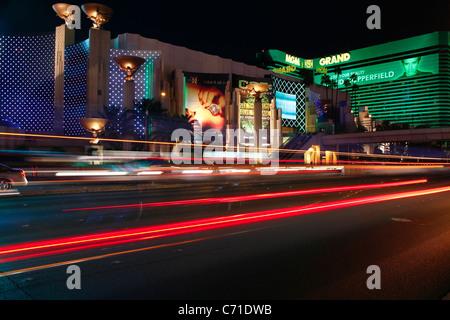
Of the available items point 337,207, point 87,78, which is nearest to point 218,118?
point 87,78

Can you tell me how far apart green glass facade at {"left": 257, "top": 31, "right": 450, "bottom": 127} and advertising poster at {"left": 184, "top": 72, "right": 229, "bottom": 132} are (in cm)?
6061

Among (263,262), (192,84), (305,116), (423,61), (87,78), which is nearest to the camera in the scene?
(263,262)

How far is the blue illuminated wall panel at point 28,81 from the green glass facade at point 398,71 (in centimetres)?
8140

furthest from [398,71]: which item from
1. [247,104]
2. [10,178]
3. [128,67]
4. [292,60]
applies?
[10,178]

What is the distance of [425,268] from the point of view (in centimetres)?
537

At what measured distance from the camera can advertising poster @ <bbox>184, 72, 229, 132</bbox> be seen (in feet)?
206

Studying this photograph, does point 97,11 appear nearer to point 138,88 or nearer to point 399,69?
point 138,88

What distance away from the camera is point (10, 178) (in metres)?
15.6

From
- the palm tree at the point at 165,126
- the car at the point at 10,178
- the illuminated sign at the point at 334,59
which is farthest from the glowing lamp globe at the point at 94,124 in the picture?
the illuminated sign at the point at 334,59

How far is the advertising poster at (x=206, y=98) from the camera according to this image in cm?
6275

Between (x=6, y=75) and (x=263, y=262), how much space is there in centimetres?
5732

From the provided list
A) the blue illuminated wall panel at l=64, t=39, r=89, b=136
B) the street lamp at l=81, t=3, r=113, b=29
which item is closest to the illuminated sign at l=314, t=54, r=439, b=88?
the street lamp at l=81, t=3, r=113, b=29

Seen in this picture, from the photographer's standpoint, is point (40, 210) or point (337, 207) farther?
point (337, 207)

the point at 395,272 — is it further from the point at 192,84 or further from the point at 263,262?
the point at 192,84
